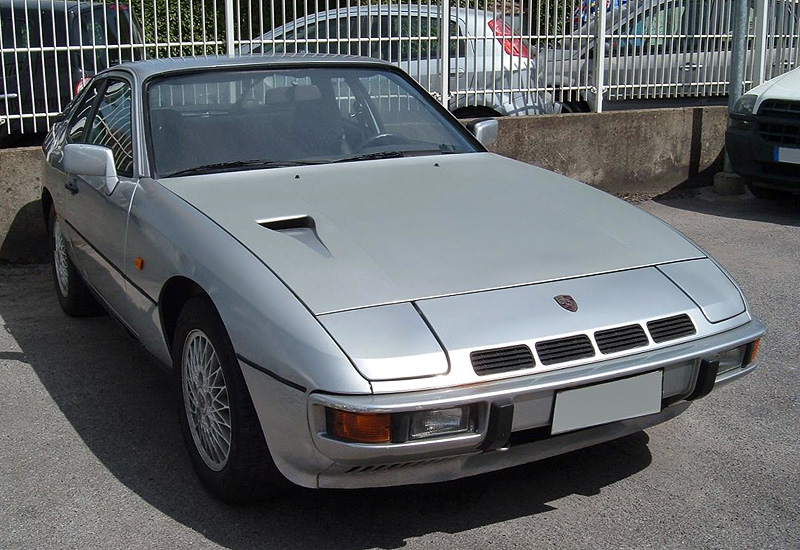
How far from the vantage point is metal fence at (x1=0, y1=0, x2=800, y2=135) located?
23.2 ft

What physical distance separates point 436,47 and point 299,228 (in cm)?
526

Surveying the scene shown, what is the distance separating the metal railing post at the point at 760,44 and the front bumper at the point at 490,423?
283 inches

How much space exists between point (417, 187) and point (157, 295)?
1.09m

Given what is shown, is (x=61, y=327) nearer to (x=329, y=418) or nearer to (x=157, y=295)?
(x=157, y=295)

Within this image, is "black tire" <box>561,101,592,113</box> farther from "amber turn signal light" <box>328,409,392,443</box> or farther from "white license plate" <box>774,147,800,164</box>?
"amber turn signal light" <box>328,409,392,443</box>

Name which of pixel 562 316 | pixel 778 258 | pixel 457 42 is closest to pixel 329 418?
pixel 562 316

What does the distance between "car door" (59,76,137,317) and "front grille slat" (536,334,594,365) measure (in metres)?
1.90

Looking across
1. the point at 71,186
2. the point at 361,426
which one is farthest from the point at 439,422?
the point at 71,186

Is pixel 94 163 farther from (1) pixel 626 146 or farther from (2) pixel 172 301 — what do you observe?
(1) pixel 626 146

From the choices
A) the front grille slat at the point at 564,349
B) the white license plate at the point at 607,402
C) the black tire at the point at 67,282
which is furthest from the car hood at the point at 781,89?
the front grille slat at the point at 564,349

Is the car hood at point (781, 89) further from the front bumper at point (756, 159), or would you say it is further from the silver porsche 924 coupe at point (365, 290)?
the silver porsche 924 coupe at point (365, 290)

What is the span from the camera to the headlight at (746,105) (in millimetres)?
8297

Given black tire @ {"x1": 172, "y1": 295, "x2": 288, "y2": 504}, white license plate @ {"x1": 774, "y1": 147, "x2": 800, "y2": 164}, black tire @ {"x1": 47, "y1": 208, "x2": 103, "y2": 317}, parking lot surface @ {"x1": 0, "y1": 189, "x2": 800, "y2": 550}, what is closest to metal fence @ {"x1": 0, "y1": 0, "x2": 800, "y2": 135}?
white license plate @ {"x1": 774, "y1": 147, "x2": 800, "y2": 164}

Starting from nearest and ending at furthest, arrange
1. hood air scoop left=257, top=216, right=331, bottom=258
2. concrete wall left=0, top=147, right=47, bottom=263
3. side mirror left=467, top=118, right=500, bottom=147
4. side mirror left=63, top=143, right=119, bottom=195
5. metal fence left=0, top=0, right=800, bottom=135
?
hood air scoop left=257, top=216, right=331, bottom=258 → side mirror left=63, top=143, right=119, bottom=195 → side mirror left=467, top=118, right=500, bottom=147 → concrete wall left=0, top=147, right=47, bottom=263 → metal fence left=0, top=0, right=800, bottom=135
